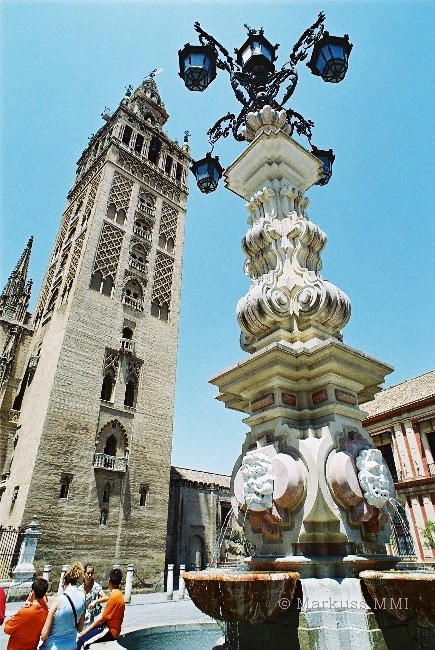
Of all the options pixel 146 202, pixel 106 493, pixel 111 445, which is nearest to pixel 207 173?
pixel 106 493

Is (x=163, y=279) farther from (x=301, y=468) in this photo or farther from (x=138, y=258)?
(x=301, y=468)

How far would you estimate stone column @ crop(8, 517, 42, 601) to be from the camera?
1284 cm

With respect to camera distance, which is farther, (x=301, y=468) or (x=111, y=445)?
(x=111, y=445)

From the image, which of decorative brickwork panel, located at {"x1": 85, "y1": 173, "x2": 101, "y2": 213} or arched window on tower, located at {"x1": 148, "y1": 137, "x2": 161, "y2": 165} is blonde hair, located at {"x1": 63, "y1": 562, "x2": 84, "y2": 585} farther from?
arched window on tower, located at {"x1": 148, "y1": 137, "x2": 161, "y2": 165}

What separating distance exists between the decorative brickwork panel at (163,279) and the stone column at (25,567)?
13.6 meters

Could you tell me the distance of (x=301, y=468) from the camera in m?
3.12

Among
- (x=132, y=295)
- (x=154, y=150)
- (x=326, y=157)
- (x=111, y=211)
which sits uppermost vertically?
(x=154, y=150)

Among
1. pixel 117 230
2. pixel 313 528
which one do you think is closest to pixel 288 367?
pixel 313 528

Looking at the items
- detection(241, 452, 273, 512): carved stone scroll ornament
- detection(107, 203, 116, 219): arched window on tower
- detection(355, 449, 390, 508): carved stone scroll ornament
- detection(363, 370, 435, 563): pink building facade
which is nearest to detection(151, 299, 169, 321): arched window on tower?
detection(107, 203, 116, 219): arched window on tower

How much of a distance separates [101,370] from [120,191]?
12.4 meters

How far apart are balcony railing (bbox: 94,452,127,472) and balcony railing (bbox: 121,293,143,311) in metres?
8.20

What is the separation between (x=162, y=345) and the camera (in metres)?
23.3

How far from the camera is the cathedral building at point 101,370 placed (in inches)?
655

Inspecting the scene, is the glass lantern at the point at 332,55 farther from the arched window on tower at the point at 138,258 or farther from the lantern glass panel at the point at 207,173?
the arched window on tower at the point at 138,258
